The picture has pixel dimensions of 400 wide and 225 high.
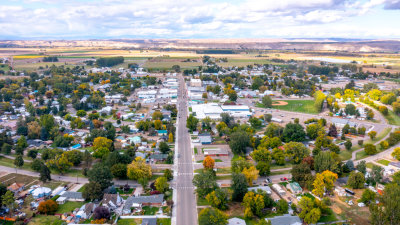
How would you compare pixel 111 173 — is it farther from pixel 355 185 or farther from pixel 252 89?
pixel 252 89

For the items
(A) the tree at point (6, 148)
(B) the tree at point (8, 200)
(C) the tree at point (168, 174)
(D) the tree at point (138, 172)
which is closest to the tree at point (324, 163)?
(C) the tree at point (168, 174)

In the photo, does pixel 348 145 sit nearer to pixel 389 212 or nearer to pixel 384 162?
pixel 384 162

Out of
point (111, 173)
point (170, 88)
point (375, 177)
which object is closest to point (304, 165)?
point (375, 177)

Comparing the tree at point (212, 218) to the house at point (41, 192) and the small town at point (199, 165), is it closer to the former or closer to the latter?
the small town at point (199, 165)

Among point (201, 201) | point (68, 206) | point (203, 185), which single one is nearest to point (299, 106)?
point (203, 185)

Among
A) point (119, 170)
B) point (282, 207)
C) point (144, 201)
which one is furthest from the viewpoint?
point (119, 170)

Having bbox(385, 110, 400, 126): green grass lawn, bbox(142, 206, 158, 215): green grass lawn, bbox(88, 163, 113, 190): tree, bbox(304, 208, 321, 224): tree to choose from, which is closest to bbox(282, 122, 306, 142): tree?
bbox(304, 208, 321, 224): tree
